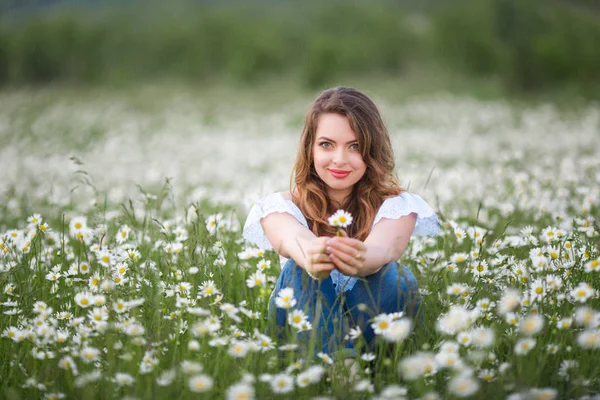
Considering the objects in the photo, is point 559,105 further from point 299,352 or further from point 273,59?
point 273,59

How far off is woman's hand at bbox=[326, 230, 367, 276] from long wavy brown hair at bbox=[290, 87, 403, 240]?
486 mm

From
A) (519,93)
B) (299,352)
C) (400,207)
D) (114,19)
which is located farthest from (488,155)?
(114,19)

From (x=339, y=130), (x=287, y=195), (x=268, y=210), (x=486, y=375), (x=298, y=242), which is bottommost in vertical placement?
(x=486, y=375)

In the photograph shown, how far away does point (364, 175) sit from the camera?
2.91 meters

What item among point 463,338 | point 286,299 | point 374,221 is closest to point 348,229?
point 374,221

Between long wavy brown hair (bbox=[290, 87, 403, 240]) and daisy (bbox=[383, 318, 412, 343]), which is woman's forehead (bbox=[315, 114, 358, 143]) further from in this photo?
daisy (bbox=[383, 318, 412, 343])

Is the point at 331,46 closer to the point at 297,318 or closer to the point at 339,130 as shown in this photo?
the point at 339,130

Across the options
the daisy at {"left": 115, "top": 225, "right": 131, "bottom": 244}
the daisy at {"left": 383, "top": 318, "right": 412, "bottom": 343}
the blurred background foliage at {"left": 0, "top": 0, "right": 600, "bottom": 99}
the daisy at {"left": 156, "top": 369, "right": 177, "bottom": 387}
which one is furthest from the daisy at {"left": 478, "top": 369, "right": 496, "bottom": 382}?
the blurred background foliage at {"left": 0, "top": 0, "right": 600, "bottom": 99}

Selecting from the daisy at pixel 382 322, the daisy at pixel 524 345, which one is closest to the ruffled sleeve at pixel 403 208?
the daisy at pixel 382 322

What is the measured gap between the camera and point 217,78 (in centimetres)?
3088

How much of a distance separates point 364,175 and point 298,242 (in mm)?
671

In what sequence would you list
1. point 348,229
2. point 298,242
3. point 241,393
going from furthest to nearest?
point 348,229 < point 298,242 < point 241,393

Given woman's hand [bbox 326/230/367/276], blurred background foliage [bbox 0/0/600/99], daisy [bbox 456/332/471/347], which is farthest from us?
blurred background foliage [bbox 0/0/600/99]

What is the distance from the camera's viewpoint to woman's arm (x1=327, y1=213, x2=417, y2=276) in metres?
2.28
